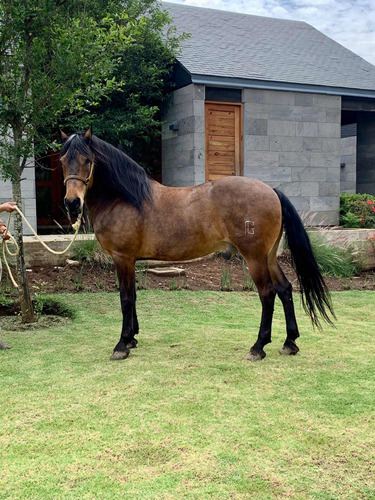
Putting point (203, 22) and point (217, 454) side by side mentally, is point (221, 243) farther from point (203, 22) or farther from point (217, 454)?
point (203, 22)

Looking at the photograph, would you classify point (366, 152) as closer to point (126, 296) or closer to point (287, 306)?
point (287, 306)

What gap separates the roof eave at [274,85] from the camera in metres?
11.6

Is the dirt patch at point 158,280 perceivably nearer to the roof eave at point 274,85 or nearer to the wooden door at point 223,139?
the wooden door at point 223,139

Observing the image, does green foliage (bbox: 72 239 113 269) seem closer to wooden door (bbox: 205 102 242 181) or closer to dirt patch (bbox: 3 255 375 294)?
dirt patch (bbox: 3 255 375 294)

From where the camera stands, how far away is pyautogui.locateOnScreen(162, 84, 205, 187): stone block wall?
11.7 m

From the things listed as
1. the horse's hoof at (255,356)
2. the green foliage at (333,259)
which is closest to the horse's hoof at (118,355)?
the horse's hoof at (255,356)

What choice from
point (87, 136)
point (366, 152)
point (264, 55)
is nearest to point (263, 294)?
point (87, 136)

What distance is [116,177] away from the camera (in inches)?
181

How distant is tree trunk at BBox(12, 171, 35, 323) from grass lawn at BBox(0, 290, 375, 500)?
0.58 meters

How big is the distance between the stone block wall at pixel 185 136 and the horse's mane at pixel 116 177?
7179 millimetres

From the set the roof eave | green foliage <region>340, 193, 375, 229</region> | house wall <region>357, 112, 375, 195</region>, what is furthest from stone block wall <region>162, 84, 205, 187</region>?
house wall <region>357, 112, 375, 195</region>

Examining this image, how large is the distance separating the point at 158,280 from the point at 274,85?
21.9 feet

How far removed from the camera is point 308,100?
42.3 feet

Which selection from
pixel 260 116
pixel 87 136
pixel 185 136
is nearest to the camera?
pixel 87 136
